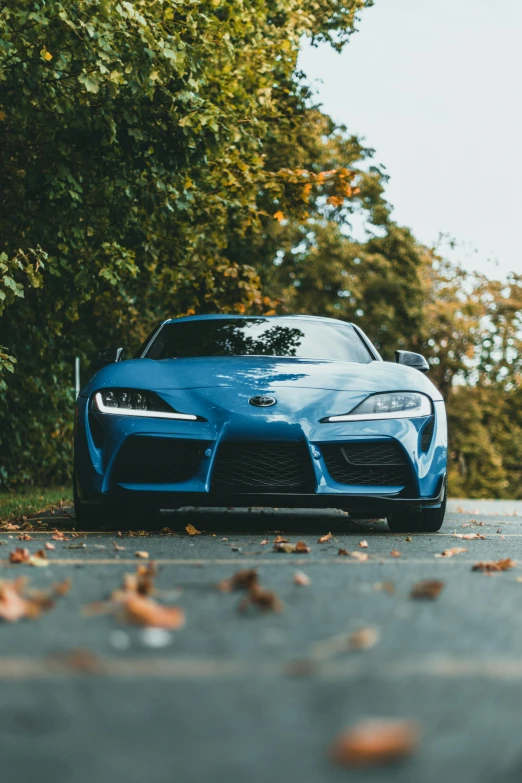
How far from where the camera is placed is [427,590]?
12.5ft

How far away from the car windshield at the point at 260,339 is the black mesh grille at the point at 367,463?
1.12m

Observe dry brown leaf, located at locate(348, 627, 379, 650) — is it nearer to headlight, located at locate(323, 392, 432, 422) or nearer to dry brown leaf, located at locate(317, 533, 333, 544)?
dry brown leaf, located at locate(317, 533, 333, 544)

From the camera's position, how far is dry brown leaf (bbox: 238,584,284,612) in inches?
137

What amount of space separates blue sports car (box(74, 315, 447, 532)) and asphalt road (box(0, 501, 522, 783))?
188cm

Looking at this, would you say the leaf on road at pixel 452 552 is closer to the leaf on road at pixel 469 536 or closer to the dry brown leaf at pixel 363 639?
the leaf on road at pixel 469 536

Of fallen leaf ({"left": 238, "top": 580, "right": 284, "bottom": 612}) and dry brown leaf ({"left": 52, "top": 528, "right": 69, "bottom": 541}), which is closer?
fallen leaf ({"left": 238, "top": 580, "right": 284, "bottom": 612})

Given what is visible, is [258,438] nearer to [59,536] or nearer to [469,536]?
[59,536]

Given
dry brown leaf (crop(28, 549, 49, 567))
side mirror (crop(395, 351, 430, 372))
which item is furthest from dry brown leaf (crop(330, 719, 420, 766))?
side mirror (crop(395, 351, 430, 372))

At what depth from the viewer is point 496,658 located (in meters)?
2.80

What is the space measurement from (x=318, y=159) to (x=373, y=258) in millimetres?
7254

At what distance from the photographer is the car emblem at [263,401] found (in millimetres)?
6357

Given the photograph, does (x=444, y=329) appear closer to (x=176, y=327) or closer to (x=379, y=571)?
(x=176, y=327)

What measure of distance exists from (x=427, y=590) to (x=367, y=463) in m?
2.57

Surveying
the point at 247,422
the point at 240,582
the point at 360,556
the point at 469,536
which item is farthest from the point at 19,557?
the point at 469,536
